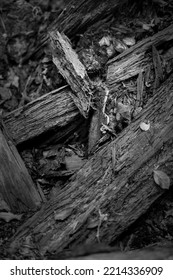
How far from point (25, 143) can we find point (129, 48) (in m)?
1.39

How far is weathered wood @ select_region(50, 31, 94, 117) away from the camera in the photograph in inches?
94.8

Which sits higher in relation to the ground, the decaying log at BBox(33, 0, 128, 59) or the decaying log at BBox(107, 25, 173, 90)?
the decaying log at BBox(33, 0, 128, 59)

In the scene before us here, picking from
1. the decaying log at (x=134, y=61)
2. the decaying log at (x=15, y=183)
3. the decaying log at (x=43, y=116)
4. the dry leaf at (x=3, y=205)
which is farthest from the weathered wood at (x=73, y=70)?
the dry leaf at (x=3, y=205)

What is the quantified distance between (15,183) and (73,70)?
116 cm

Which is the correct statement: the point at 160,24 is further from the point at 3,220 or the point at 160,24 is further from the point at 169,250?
the point at 3,220

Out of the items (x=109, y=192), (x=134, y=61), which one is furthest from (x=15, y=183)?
(x=134, y=61)

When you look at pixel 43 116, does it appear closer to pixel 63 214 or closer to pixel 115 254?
pixel 63 214

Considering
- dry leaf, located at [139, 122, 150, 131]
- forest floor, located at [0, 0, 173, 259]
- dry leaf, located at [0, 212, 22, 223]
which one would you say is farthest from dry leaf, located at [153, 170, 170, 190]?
dry leaf, located at [0, 212, 22, 223]

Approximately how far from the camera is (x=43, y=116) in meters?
2.52

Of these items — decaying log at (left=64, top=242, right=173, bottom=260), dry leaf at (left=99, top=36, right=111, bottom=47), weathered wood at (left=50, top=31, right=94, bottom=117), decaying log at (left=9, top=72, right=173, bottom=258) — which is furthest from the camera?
dry leaf at (left=99, top=36, right=111, bottom=47)

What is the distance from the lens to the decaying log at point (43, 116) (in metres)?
2.49

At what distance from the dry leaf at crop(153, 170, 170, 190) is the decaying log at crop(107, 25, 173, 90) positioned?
0.91 meters

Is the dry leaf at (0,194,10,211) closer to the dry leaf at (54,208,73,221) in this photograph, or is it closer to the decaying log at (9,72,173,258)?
the decaying log at (9,72,173,258)

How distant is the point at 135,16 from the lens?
9.07 ft
